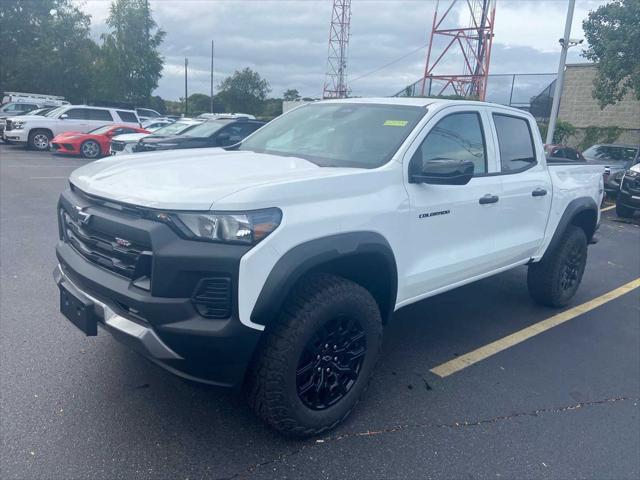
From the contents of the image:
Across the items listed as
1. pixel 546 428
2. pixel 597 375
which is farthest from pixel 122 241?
pixel 597 375

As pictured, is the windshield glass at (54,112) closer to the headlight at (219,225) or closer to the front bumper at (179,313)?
the front bumper at (179,313)

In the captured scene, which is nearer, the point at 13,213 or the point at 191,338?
the point at 191,338

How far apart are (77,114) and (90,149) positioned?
7.69 ft

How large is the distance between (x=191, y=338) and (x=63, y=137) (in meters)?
17.4

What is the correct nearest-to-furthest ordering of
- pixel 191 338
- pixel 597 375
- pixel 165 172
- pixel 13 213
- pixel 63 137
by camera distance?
1. pixel 191 338
2. pixel 165 172
3. pixel 597 375
4. pixel 13 213
5. pixel 63 137

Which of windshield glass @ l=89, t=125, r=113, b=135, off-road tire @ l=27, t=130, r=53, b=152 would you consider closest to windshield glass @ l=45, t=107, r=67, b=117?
off-road tire @ l=27, t=130, r=53, b=152

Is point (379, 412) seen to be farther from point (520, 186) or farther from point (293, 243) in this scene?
point (520, 186)

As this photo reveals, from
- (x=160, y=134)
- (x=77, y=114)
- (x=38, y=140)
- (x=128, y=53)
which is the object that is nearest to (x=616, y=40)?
(x=160, y=134)

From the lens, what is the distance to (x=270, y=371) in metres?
2.76

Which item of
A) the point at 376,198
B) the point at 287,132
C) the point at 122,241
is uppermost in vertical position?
the point at 287,132

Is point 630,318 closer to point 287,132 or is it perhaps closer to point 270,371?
point 287,132

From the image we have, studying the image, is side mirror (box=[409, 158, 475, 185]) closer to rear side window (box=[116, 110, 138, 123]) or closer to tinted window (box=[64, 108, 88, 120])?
rear side window (box=[116, 110, 138, 123])

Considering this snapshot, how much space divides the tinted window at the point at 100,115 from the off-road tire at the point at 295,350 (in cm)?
1879

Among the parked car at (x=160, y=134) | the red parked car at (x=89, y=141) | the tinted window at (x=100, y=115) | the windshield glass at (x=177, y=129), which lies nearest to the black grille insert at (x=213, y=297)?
the parked car at (x=160, y=134)
